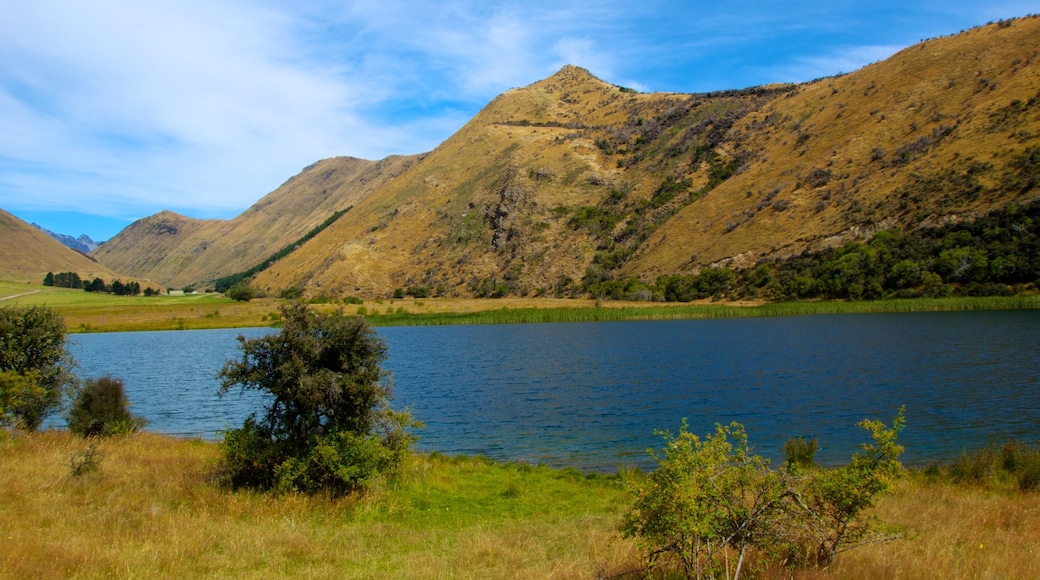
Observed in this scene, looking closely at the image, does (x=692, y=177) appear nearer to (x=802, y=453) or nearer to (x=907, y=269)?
(x=907, y=269)

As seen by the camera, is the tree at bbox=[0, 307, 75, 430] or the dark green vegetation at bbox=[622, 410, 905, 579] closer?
the dark green vegetation at bbox=[622, 410, 905, 579]

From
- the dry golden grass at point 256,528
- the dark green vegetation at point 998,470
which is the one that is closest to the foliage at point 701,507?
the dry golden grass at point 256,528

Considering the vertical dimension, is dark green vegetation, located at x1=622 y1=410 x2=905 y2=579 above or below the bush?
above

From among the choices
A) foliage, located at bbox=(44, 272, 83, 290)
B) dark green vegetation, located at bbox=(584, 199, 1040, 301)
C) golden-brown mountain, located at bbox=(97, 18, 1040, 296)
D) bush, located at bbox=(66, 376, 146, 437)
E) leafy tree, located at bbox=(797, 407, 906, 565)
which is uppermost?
golden-brown mountain, located at bbox=(97, 18, 1040, 296)

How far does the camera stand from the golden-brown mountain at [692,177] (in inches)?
3250

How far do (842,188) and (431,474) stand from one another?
93257mm

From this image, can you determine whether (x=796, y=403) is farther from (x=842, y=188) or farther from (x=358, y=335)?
(x=842, y=188)

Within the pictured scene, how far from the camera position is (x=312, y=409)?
14586 millimetres

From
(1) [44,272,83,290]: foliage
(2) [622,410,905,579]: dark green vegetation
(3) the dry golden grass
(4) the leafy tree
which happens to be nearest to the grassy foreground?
(3) the dry golden grass

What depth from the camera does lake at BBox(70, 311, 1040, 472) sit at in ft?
73.3

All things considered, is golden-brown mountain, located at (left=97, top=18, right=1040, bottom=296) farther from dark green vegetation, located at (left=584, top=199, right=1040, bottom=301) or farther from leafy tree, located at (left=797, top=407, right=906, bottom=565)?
leafy tree, located at (left=797, top=407, right=906, bottom=565)

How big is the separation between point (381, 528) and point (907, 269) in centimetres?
7808

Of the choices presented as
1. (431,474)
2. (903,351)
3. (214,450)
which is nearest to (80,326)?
(214,450)

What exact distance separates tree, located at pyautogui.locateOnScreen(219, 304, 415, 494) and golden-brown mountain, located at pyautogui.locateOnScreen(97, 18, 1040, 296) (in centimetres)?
8202
